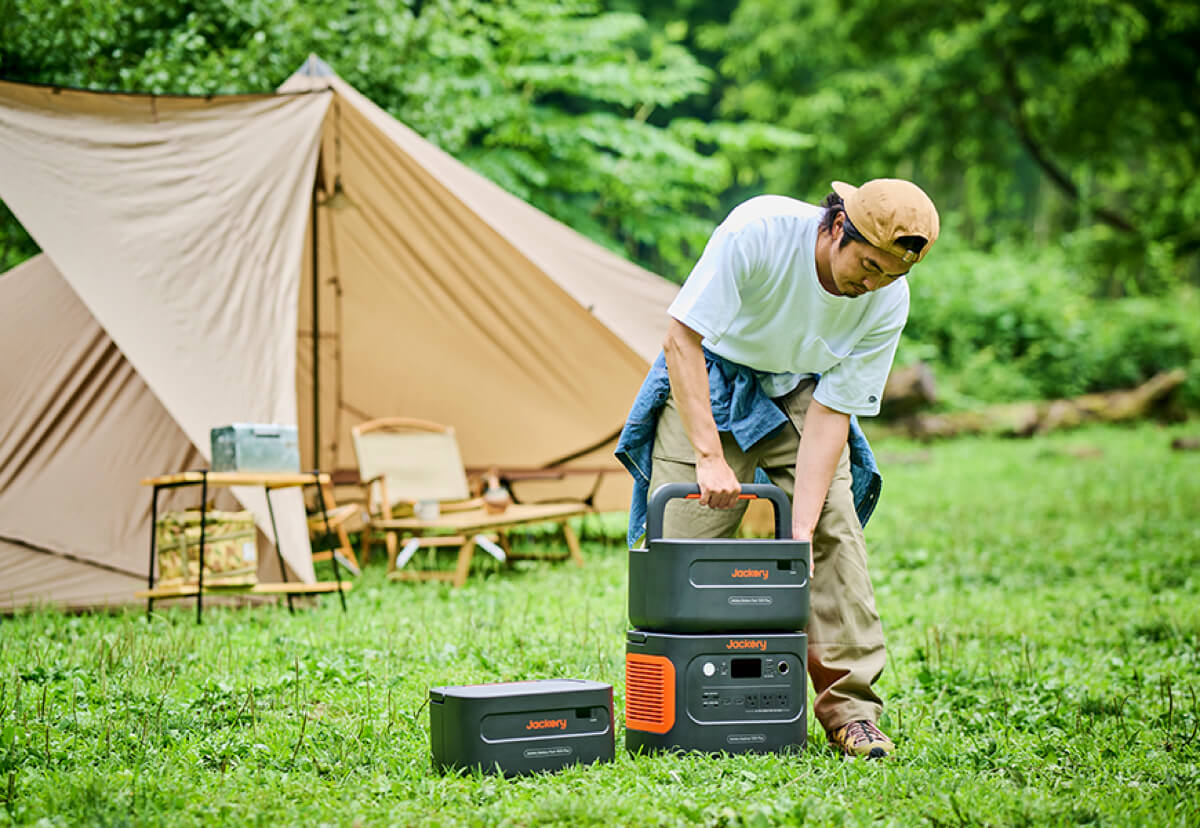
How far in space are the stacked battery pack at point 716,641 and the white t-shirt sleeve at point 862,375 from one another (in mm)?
338

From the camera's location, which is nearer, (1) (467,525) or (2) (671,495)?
(2) (671,495)

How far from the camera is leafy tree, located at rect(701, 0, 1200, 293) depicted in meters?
9.07

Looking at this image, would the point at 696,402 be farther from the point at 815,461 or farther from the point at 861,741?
the point at 861,741

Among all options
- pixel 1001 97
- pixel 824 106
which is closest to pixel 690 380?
pixel 1001 97

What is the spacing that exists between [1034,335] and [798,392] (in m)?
14.1

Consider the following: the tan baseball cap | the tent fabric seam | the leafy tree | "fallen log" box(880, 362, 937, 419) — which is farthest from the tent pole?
"fallen log" box(880, 362, 937, 419)

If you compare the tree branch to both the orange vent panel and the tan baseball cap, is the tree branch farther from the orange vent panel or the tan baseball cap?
the orange vent panel

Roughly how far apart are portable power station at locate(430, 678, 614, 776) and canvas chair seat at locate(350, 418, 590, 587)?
2.99 m

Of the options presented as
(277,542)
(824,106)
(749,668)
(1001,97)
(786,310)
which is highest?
(824,106)

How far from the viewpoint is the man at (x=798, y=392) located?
2.74 metres

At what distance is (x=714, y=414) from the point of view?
2.97 meters

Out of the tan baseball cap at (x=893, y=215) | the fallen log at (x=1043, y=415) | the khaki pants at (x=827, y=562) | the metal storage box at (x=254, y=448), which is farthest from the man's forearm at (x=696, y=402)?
the fallen log at (x=1043, y=415)

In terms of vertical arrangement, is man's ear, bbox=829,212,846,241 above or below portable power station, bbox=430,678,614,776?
above

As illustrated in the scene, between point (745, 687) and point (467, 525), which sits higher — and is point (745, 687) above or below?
above
